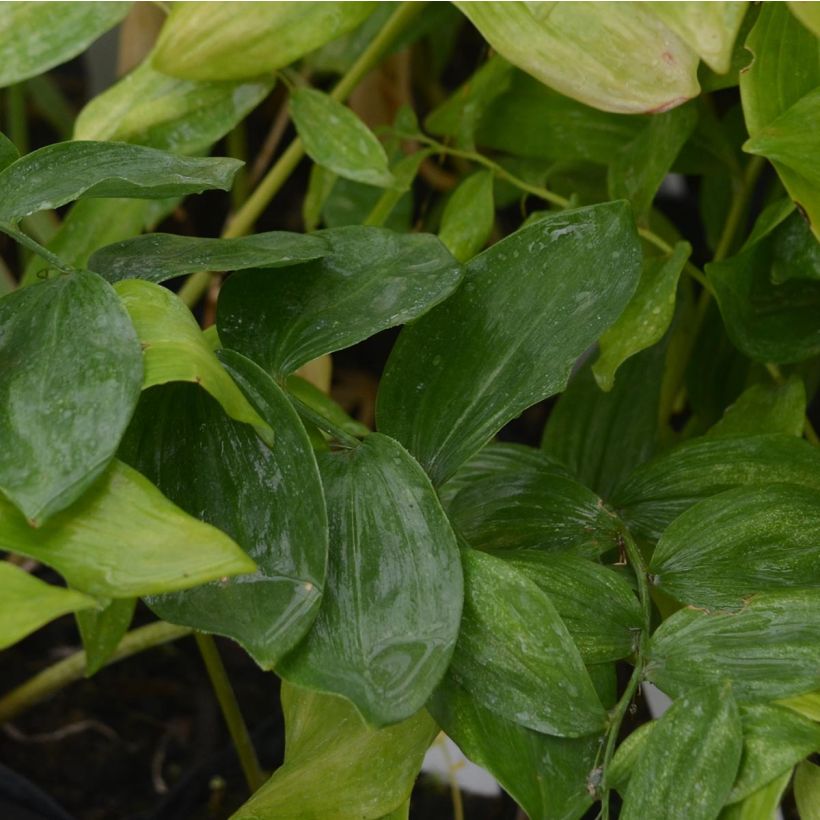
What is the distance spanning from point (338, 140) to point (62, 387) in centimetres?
36

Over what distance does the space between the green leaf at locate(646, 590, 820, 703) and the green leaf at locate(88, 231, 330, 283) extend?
24cm

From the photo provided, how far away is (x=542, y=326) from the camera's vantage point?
507 millimetres

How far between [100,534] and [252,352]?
152 mm

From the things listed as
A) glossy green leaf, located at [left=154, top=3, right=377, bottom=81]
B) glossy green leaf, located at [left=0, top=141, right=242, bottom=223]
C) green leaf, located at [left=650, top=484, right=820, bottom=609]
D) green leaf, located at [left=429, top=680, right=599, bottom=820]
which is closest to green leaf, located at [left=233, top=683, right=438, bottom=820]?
green leaf, located at [left=429, top=680, right=599, bottom=820]

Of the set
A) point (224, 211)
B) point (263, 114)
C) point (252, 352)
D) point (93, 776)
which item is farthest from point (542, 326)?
point (263, 114)

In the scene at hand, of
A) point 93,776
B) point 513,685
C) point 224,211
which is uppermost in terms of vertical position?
point 513,685

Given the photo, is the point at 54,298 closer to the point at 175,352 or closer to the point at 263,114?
the point at 175,352

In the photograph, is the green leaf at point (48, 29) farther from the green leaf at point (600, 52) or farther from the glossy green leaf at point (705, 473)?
the glossy green leaf at point (705, 473)

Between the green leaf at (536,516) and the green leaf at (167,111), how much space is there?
1.05 ft

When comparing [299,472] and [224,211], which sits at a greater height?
[299,472]

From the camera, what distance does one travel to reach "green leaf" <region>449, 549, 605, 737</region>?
1.50 ft

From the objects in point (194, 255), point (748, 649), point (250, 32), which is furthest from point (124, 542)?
point (250, 32)

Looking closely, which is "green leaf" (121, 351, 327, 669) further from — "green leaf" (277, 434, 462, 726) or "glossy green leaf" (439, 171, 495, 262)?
"glossy green leaf" (439, 171, 495, 262)

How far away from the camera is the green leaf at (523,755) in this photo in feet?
1.50
